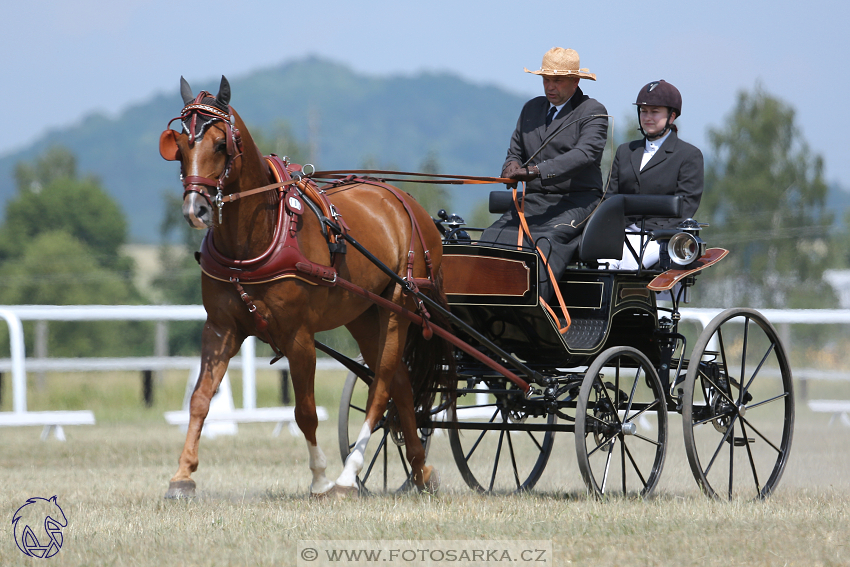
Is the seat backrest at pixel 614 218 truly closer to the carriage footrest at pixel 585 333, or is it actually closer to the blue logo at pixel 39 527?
the carriage footrest at pixel 585 333

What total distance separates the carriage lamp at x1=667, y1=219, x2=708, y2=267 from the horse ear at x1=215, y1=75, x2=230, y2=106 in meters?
2.79

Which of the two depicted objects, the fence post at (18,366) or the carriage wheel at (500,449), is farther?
the fence post at (18,366)

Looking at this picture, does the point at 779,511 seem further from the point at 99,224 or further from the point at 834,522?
the point at 99,224

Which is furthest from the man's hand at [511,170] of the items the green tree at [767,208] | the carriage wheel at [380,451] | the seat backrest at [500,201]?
the green tree at [767,208]

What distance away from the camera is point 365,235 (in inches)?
243

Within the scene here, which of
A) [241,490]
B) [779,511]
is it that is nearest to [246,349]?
[241,490]

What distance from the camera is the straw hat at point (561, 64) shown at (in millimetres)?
6805

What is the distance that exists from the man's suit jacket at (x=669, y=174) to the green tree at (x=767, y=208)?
125 feet

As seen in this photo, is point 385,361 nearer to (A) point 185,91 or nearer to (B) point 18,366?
(A) point 185,91

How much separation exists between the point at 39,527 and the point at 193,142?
1.98m

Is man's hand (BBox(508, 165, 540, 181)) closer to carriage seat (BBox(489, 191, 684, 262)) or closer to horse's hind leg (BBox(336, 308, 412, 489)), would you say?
carriage seat (BBox(489, 191, 684, 262))

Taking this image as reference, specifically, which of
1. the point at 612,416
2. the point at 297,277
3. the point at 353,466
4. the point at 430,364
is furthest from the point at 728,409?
the point at 297,277

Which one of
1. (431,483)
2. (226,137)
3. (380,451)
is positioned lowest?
(380,451)

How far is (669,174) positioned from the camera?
7008mm
